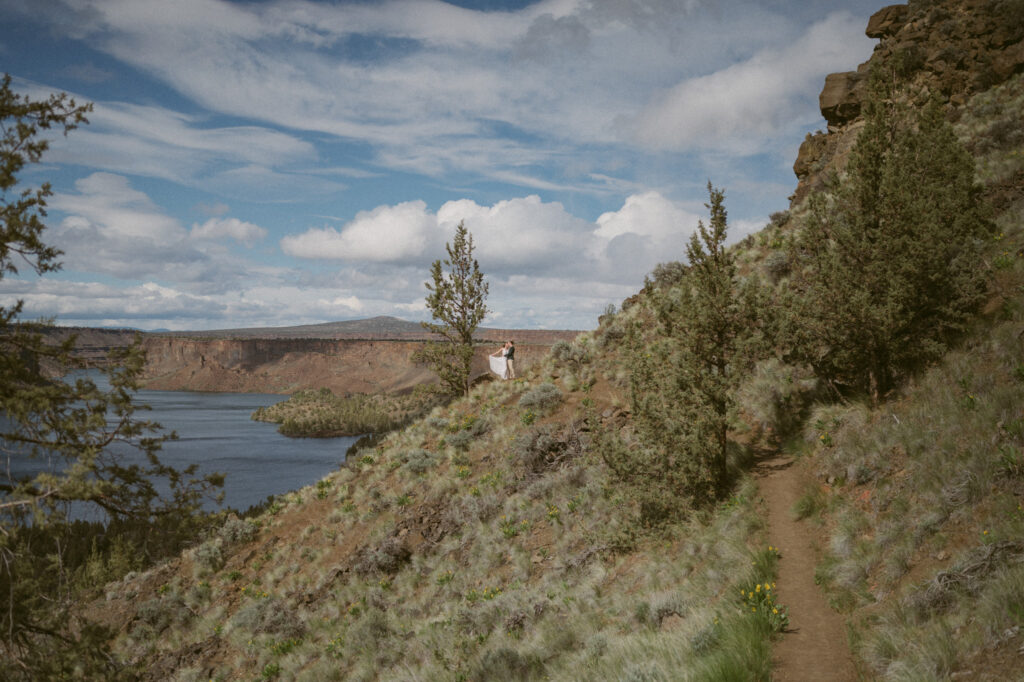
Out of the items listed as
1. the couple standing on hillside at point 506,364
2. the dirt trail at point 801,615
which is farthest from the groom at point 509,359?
the dirt trail at point 801,615

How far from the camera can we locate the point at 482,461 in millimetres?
18359

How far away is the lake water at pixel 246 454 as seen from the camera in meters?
63.8

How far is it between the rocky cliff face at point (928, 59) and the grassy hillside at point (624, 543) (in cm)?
615

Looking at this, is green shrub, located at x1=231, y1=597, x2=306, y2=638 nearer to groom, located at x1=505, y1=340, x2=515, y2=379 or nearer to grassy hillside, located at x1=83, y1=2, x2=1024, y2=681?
grassy hillside, located at x1=83, y1=2, x2=1024, y2=681

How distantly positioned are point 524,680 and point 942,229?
11.4 meters

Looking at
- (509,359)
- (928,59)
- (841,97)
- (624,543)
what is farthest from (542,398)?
(928,59)

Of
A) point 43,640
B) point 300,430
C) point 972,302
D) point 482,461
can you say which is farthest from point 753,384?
point 300,430

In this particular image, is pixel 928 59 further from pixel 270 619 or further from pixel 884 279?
pixel 270 619

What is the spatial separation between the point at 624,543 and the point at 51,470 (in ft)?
29.8

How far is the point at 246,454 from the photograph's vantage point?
88625mm

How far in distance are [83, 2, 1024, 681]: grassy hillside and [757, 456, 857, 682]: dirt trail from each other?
0.61ft

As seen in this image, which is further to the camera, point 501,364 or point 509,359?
point 501,364

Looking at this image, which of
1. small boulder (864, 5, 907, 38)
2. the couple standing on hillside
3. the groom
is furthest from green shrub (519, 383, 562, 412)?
small boulder (864, 5, 907, 38)

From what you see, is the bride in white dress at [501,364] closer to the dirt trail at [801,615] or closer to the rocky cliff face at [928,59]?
the rocky cliff face at [928,59]
